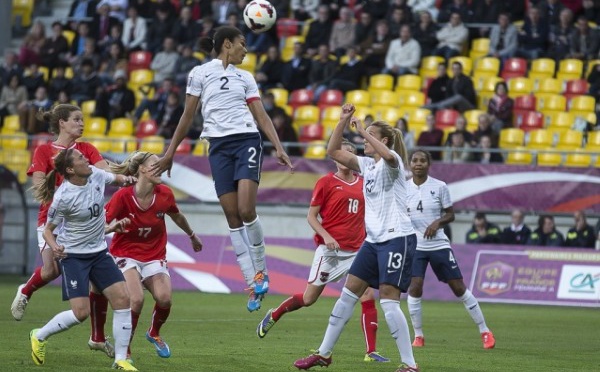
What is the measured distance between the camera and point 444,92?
2611cm

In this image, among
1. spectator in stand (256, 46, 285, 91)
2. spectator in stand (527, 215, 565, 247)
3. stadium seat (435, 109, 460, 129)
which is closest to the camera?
spectator in stand (527, 215, 565, 247)

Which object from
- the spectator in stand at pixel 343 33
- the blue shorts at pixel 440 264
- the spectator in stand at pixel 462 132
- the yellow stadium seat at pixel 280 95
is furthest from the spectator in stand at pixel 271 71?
the blue shorts at pixel 440 264

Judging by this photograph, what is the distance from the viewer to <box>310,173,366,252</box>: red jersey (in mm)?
13484

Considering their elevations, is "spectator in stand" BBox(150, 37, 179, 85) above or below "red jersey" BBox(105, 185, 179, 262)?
below

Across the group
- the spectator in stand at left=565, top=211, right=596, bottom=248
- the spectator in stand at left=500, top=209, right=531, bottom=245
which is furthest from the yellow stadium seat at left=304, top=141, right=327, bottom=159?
the spectator in stand at left=565, top=211, right=596, bottom=248

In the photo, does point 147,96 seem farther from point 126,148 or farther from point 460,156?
point 460,156

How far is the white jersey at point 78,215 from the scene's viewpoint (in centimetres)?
1058

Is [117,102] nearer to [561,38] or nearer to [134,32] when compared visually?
[134,32]

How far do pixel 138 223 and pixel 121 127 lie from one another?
16715 mm

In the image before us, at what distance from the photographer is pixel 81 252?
1062 cm

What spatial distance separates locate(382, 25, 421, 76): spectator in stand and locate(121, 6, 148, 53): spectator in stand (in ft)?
22.6

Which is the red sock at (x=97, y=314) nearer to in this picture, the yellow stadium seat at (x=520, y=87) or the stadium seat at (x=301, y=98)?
the yellow stadium seat at (x=520, y=87)

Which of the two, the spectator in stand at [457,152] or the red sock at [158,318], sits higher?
Answer: the red sock at [158,318]

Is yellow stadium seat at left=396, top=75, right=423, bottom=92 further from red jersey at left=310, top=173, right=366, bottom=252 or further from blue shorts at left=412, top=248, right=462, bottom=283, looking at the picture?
red jersey at left=310, top=173, right=366, bottom=252
